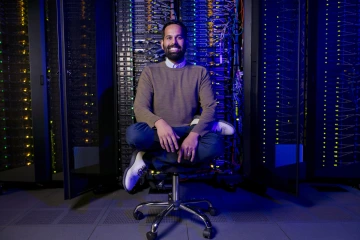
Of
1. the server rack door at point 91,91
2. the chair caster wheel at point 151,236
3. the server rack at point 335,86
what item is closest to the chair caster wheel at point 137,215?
the chair caster wheel at point 151,236

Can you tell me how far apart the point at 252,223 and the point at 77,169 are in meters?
1.56

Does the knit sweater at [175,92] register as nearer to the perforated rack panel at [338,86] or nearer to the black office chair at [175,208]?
the black office chair at [175,208]

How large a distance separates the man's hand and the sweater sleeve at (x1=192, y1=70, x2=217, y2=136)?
84mm

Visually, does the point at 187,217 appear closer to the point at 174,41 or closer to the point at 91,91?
the point at 174,41

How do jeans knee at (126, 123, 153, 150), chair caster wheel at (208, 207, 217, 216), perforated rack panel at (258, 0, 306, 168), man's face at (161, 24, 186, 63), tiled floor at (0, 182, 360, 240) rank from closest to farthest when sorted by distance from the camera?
1. jeans knee at (126, 123, 153, 150)
2. tiled floor at (0, 182, 360, 240)
3. man's face at (161, 24, 186, 63)
4. chair caster wheel at (208, 207, 217, 216)
5. perforated rack panel at (258, 0, 306, 168)

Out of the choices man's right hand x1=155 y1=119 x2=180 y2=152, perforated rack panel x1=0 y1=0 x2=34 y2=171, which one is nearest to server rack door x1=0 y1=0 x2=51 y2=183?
perforated rack panel x1=0 y1=0 x2=34 y2=171

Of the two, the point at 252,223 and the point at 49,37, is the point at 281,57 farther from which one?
the point at 49,37

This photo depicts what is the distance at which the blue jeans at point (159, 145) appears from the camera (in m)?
1.42

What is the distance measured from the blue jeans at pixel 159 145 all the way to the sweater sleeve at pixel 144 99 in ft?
0.60

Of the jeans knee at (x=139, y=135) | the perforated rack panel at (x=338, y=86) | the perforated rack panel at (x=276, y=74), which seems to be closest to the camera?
the jeans knee at (x=139, y=135)

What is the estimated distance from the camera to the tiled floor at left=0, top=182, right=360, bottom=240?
5.40 feet

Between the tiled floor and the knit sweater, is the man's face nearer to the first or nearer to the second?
the knit sweater

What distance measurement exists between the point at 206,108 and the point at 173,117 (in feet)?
0.89

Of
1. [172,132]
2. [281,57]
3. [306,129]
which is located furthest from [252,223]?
[281,57]
